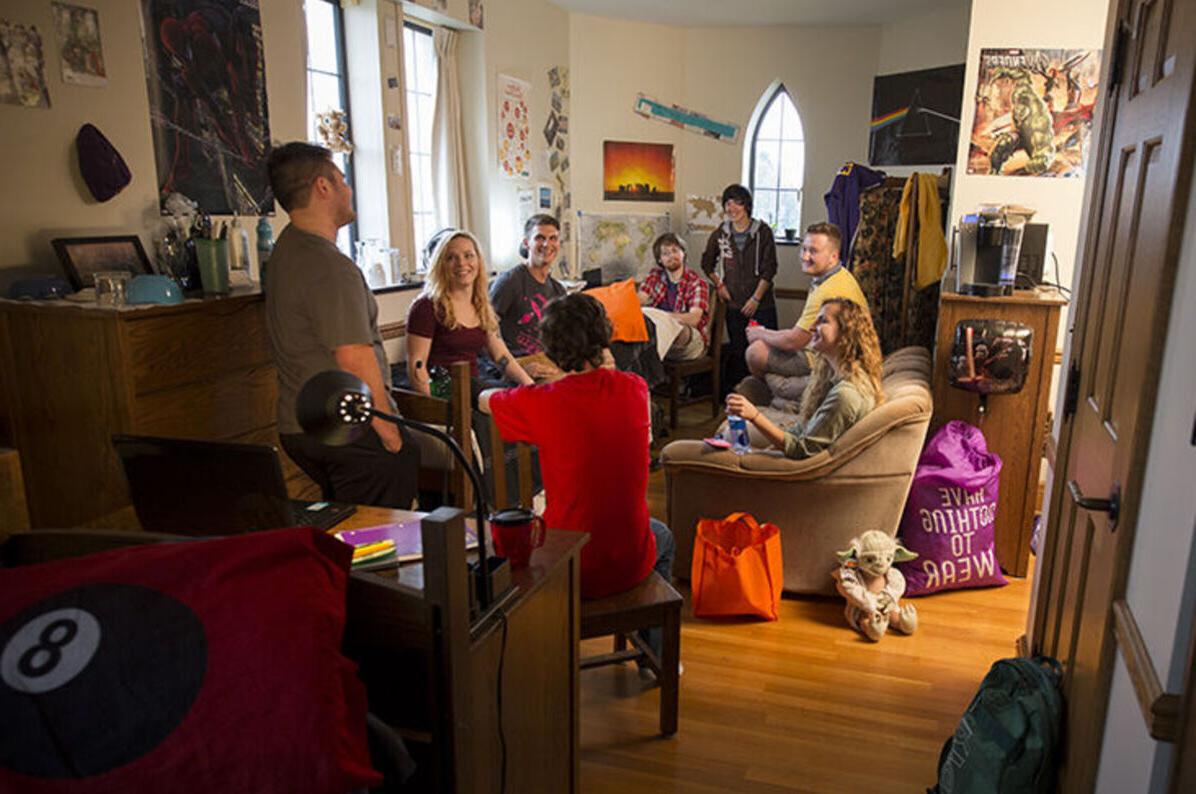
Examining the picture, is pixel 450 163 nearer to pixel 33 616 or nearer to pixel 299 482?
A: pixel 299 482

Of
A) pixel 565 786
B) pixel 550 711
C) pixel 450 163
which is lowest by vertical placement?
pixel 565 786

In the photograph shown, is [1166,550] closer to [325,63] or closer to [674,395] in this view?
[325,63]

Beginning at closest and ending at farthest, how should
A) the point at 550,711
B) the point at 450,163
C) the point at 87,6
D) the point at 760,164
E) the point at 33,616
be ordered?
the point at 33,616 → the point at 550,711 → the point at 87,6 → the point at 450,163 → the point at 760,164

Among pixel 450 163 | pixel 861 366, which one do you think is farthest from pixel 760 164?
pixel 861 366

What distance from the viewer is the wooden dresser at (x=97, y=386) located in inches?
90.4

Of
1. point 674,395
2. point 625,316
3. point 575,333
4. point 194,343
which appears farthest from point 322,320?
point 674,395

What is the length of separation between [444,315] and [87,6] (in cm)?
154

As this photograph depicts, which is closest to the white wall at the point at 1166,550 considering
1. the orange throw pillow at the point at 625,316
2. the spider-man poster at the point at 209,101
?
the spider-man poster at the point at 209,101

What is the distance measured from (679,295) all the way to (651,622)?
3.77m

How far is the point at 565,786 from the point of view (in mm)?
1718

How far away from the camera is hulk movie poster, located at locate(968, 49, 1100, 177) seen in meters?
3.65

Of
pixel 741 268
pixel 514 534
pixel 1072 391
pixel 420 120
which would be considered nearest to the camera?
pixel 514 534

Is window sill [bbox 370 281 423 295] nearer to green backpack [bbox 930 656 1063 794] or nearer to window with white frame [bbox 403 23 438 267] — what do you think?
window with white frame [bbox 403 23 438 267]

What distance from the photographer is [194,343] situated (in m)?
2.51
